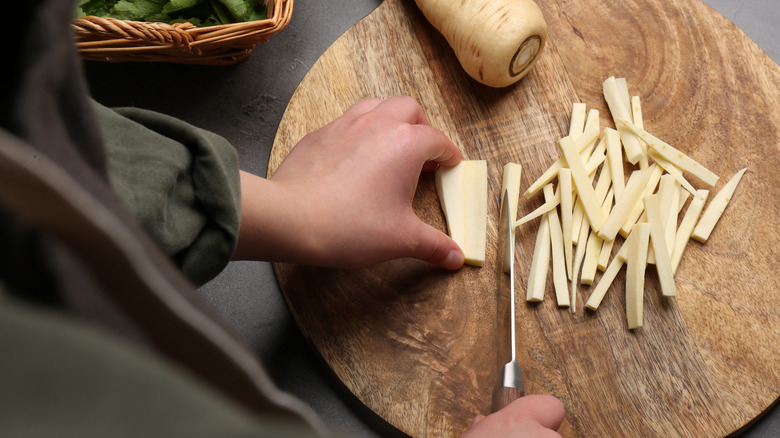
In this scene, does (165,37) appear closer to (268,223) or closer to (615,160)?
(268,223)

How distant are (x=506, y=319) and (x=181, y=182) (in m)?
0.65

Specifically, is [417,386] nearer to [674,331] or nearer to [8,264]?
[674,331]

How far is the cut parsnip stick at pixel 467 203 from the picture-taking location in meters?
1.18

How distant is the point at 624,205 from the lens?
46.2 inches

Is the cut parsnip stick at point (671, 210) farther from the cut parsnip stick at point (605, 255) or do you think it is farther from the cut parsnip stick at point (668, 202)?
the cut parsnip stick at point (605, 255)

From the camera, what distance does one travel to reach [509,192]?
3.97 feet

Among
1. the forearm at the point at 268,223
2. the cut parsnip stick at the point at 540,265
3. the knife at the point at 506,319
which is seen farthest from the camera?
the cut parsnip stick at the point at 540,265

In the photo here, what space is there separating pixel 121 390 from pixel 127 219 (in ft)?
0.55

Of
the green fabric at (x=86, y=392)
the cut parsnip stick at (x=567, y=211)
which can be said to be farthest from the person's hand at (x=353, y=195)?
the green fabric at (x=86, y=392)

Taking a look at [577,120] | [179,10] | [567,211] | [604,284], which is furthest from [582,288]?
[179,10]

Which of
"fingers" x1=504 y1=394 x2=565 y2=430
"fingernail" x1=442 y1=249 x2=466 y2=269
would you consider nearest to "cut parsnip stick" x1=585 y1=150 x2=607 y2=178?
"fingernail" x1=442 y1=249 x2=466 y2=269

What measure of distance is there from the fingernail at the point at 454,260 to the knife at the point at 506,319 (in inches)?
3.4

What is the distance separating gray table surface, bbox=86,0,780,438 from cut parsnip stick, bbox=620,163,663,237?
51 cm

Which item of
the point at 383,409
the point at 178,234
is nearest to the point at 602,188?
the point at 383,409
